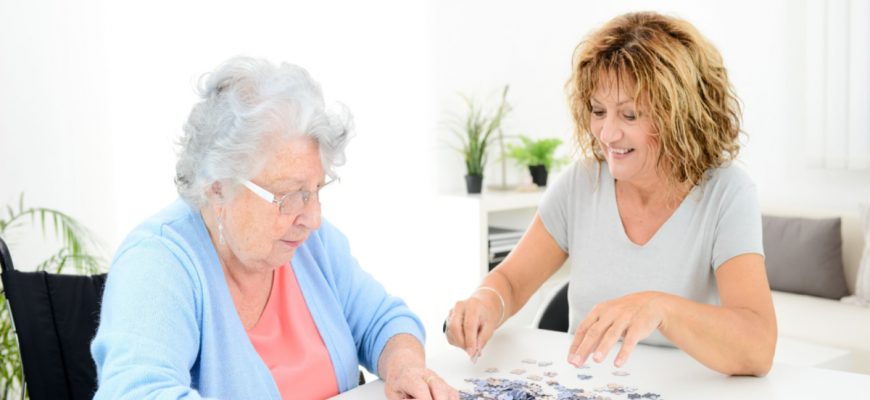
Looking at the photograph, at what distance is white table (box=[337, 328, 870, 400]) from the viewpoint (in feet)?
6.40

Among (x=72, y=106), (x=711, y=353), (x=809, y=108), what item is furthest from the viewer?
(x=809, y=108)

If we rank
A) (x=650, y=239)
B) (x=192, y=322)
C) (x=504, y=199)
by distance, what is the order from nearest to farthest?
(x=192, y=322) → (x=650, y=239) → (x=504, y=199)

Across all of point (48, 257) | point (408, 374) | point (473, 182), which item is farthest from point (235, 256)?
point (473, 182)

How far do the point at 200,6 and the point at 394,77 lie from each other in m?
1.20

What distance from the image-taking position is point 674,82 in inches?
87.9

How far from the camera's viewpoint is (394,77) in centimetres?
510

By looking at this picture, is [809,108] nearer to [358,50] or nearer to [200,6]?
[358,50]

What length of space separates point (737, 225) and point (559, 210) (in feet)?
1.69

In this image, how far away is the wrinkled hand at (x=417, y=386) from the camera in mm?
1906

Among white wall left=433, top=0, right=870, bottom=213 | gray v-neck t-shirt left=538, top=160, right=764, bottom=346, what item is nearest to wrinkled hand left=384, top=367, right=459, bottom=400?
gray v-neck t-shirt left=538, top=160, right=764, bottom=346

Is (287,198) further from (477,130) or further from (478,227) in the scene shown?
(477,130)

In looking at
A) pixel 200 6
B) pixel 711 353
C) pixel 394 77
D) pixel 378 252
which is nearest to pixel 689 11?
pixel 394 77

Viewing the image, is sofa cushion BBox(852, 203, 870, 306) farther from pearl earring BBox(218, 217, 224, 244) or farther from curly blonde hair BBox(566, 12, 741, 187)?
pearl earring BBox(218, 217, 224, 244)

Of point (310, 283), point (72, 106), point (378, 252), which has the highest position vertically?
point (72, 106)
